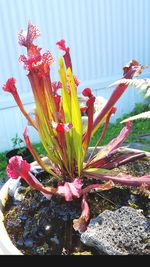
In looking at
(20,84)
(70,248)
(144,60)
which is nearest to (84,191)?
(70,248)

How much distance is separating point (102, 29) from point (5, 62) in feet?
4.61

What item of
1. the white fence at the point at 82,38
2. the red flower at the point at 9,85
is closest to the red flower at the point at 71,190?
the red flower at the point at 9,85

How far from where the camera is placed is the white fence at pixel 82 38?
155 inches

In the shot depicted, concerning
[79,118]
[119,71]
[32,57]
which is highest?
[32,57]

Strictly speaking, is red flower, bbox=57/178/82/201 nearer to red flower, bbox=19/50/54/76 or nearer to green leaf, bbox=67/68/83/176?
green leaf, bbox=67/68/83/176

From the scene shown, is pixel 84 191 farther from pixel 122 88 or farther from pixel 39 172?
pixel 122 88

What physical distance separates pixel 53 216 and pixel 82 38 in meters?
3.44

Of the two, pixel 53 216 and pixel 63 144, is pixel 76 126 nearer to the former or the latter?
pixel 63 144

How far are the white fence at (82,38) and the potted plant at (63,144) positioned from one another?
274cm

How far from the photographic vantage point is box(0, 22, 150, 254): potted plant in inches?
45.8

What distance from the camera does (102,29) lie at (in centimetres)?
442

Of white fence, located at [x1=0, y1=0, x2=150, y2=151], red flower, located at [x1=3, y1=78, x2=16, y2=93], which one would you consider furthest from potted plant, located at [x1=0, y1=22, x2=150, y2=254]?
white fence, located at [x1=0, y1=0, x2=150, y2=151]

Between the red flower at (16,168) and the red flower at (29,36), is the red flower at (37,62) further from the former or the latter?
the red flower at (16,168)
